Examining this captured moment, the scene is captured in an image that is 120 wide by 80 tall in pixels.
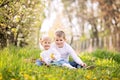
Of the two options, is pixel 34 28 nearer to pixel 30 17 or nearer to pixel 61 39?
pixel 30 17

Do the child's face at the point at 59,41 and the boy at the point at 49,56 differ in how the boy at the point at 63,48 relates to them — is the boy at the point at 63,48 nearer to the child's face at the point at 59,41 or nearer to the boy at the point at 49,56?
the child's face at the point at 59,41

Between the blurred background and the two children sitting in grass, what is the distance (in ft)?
5.68

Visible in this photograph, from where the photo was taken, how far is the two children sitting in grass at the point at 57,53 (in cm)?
881

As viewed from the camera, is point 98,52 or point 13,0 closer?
point 13,0

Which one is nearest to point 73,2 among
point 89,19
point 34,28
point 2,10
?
point 89,19

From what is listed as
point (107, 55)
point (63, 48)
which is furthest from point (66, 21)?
point (63, 48)

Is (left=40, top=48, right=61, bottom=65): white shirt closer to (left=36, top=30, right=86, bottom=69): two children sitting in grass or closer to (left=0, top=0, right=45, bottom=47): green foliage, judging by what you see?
(left=36, top=30, right=86, bottom=69): two children sitting in grass

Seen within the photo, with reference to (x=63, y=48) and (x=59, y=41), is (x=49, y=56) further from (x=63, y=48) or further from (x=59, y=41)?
(x=63, y=48)

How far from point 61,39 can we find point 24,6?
3.42m

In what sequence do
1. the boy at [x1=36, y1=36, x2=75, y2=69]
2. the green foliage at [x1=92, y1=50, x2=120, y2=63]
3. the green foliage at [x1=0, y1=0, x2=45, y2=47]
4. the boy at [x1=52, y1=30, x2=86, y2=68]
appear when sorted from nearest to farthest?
the boy at [x1=36, y1=36, x2=75, y2=69], the boy at [x1=52, y1=30, x2=86, y2=68], the green foliage at [x1=0, y1=0, x2=45, y2=47], the green foliage at [x1=92, y1=50, x2=120, y2=63]

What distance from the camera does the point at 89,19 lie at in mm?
37219

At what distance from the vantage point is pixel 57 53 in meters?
9.05

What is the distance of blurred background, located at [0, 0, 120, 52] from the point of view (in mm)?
11980

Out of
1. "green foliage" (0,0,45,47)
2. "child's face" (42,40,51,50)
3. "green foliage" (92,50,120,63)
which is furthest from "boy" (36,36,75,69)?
"green foliage" (92,50,120,63)
